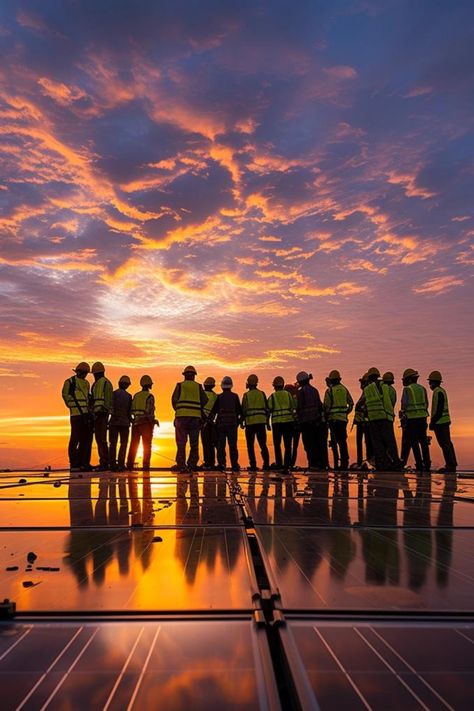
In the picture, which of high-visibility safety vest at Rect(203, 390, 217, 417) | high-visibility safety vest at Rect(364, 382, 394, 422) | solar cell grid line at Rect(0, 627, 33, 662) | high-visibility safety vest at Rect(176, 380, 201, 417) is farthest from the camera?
high-visibility safety vest at Rect(203, 390, 217, 417)

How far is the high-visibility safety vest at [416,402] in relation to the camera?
1545cm

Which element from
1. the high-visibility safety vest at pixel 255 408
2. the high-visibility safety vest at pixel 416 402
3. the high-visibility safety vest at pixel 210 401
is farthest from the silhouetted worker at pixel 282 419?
the high-visibility safety vest at pixel 416 402

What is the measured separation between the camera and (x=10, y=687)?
1713 millimetres

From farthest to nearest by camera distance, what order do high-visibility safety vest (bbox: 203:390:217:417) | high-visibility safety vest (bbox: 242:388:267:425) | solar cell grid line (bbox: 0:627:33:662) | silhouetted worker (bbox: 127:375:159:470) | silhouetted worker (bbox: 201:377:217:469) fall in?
silhouetted worker (bbox: 201:377:217:469), high-visibility safety vest (bbox: 203:390:217:417), high-visibility safety vest (bbox: 242:388:267:425), silhouetted worker (bbox: 127:375:159:470), solar cell grid line (bbox: 0:627:33:662)

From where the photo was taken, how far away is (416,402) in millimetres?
15516

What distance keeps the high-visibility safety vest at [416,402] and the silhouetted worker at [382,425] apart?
0.60 metres

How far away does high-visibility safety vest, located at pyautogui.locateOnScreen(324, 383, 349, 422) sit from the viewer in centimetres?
1619

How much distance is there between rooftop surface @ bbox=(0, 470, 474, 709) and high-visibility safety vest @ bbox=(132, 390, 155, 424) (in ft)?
33.9

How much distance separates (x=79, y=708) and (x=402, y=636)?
1135 mm

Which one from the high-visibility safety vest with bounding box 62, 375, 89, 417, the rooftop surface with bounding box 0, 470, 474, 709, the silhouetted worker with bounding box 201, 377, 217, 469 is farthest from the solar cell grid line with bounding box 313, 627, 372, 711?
the silhouetted worker with bounding box 201, 377, 217, 469

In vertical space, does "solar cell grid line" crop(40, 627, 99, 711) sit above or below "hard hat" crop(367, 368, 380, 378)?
below

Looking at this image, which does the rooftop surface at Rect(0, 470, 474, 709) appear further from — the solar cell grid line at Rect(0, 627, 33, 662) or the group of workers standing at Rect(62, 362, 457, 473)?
the group of workers standing at Rect(62, 362, 457, 473)

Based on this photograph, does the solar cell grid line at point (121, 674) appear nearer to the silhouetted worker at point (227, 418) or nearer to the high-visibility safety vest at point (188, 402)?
the high-visibility safety vest at point (188, 402)

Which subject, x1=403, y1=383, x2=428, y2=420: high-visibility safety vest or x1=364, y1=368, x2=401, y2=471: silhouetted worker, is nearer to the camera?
x1=364, y1=368, x2=401, y2=471: silhouetted worker
